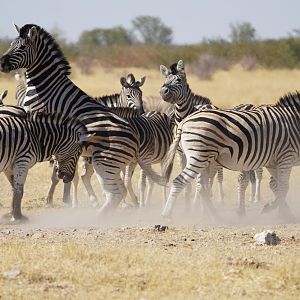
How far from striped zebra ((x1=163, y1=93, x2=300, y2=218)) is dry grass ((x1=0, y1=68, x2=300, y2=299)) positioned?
2.00 ft

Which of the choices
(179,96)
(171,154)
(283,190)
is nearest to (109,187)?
(171,154)

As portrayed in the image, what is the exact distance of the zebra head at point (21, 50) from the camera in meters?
11.7

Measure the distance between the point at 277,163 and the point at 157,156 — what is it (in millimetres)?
2126

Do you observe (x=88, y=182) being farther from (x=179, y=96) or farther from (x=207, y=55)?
(x=207, y=55)

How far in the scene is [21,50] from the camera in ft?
38.5

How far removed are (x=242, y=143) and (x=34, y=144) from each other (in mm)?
2580

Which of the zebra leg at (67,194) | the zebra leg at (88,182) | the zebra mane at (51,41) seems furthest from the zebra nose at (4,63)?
the zebra leg at (67,194)

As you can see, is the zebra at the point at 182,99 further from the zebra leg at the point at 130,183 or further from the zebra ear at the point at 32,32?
the zebra ear at the point at 32,32

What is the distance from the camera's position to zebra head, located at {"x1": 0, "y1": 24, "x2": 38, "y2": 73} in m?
11.7

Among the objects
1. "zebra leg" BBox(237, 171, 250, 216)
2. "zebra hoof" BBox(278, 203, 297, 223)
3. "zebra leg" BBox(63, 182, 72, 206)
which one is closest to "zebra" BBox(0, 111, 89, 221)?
"zebra leg" BBox(63, 182, 72, 206)

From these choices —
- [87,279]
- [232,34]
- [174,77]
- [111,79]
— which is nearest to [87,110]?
[174,77]

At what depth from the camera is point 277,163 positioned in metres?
11.4

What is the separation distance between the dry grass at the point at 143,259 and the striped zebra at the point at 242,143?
61cm

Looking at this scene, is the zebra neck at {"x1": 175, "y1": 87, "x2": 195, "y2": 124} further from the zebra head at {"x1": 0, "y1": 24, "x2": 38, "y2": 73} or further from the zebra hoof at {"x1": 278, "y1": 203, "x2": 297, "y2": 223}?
the zebra hoof at {"x1": 278, "y1": 203, "x2": 297, "y2": 223}
